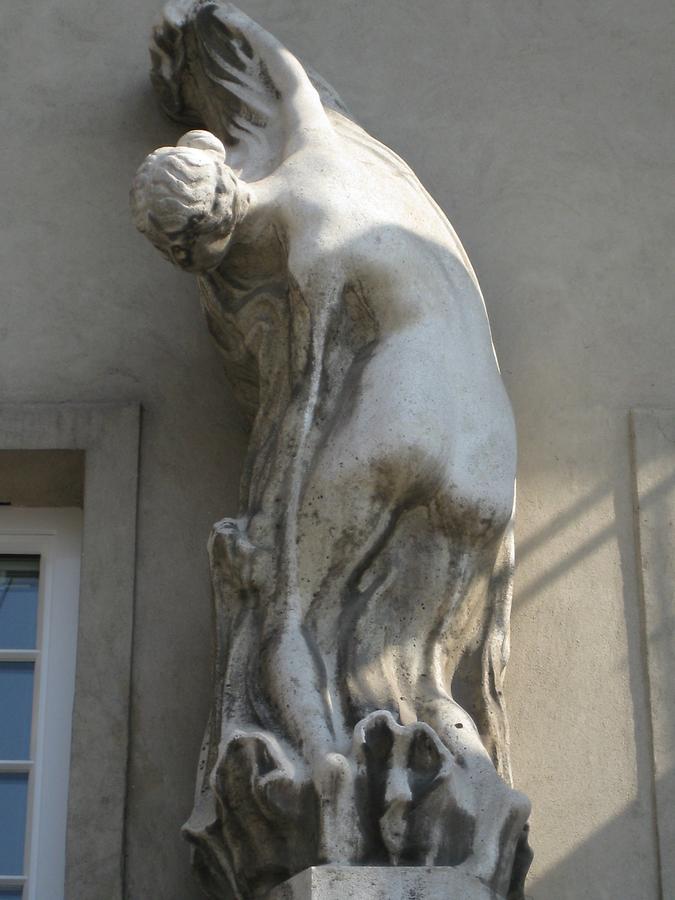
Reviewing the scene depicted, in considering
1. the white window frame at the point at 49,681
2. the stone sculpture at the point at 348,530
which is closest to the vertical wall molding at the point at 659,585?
the stone sculpture at the point at 348,530

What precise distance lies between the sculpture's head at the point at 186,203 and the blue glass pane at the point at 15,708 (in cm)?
114

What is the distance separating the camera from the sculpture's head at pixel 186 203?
448cm

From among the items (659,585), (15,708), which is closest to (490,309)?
(659,585)

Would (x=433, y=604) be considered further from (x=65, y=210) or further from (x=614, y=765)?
(x=65, y=210)

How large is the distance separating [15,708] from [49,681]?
12 cm

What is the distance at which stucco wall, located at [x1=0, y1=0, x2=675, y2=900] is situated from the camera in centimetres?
466

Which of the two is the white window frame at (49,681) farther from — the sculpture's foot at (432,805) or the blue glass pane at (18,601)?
the sculpture's foot at (432,805)

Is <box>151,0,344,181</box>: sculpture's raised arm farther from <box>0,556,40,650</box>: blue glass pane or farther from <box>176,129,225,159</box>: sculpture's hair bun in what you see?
<box>0,556,40,650</box>: blue glass pane

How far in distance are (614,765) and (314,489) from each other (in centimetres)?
98

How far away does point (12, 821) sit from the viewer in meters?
4.84

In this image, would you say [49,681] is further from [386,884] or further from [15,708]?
[386,884]

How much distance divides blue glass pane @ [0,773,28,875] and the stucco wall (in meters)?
0.34

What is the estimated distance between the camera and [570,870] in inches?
179

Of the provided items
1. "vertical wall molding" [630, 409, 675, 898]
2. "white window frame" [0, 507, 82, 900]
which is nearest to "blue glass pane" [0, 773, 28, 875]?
"white window frame" [0, 507, 82, 900]
